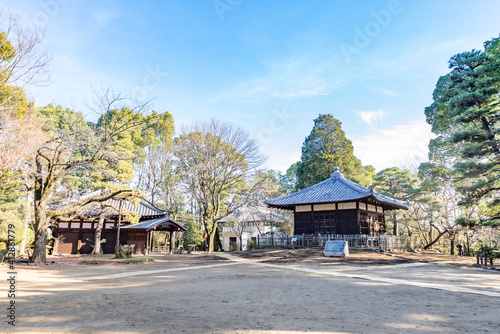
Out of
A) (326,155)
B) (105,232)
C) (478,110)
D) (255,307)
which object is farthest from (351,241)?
(105,232)

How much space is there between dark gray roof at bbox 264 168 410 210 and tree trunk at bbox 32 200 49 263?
50.8 ft

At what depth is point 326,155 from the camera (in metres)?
31.5

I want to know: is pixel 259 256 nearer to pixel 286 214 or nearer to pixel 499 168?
pixel 499 168

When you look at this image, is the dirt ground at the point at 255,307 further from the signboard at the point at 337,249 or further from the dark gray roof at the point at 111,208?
the dark gray roof at the point at 111,208

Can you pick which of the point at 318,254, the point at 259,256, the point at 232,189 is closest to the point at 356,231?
the point at 318,254

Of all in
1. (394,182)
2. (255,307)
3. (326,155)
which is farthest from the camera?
(326,155)

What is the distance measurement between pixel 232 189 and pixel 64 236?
15.3 m

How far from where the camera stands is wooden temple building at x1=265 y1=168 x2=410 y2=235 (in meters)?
22.6

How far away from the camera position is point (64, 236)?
24.4 metres

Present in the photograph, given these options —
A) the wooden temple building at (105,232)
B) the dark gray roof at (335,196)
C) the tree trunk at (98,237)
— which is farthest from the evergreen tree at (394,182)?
the tree trunk at (98,237)

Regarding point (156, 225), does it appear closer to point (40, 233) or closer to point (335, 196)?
point (40, 233)

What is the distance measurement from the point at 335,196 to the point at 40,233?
1899 cm

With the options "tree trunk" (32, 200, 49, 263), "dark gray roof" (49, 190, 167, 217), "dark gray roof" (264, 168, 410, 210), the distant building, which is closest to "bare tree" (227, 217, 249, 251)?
the distant building

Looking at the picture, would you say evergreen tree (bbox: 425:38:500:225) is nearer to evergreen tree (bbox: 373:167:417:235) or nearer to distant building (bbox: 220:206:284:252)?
evergreen tree (bbox: 373:167:417:235)
